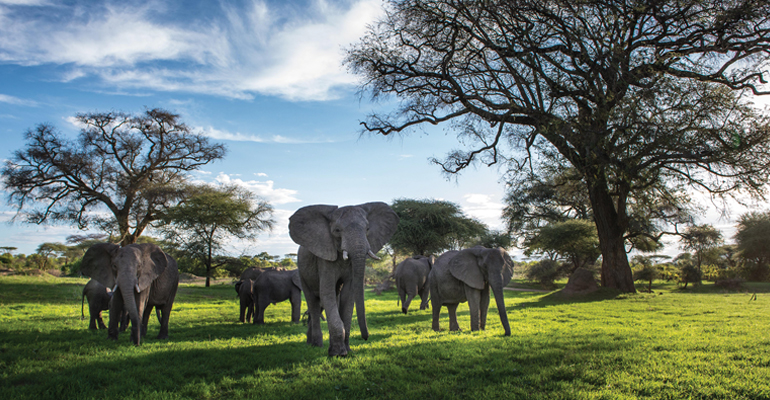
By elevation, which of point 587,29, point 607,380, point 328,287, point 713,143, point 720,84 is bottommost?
point 607,380

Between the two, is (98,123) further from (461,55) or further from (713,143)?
(713,143)

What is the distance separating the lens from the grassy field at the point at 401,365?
5.10 metres

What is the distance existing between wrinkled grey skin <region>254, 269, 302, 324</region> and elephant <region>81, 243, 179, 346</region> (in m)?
3.53

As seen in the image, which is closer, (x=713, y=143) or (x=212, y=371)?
(x=212, y=371)

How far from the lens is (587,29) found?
18.1 meters

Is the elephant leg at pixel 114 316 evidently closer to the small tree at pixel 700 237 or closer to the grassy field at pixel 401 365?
the grassy field at pixel 401 365

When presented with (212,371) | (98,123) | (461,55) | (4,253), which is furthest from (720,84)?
(4,253)

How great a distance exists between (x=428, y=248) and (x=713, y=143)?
938 inches

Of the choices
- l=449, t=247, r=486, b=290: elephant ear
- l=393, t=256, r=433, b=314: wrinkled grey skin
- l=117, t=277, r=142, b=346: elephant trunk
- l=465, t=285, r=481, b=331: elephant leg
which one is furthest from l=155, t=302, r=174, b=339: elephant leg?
l=393, t=256, r=433, b=314: wrinkled grey skin

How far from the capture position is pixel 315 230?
7.58 meters

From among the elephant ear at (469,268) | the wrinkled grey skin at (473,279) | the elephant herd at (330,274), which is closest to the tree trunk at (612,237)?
the wrinkled grey skin at (473,279)

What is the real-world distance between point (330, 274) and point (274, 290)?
657 cm

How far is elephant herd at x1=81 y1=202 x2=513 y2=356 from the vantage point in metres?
7.18

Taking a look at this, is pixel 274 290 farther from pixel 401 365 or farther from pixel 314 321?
pixel 401 365
